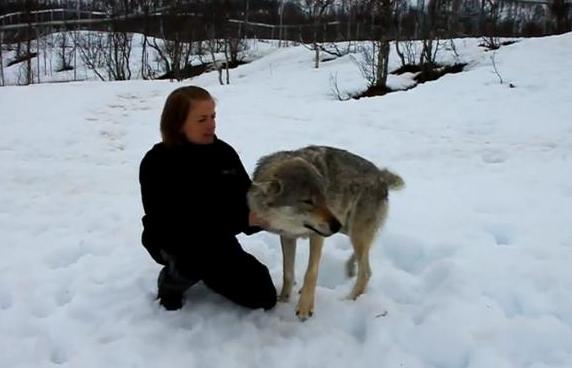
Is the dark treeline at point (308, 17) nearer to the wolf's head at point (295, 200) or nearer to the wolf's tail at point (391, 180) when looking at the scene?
the wolf's tail at point (391, 180)

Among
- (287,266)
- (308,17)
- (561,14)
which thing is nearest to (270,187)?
(287,266)

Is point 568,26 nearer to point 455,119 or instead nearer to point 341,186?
point 455,119

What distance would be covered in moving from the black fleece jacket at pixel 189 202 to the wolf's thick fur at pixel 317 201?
157mm

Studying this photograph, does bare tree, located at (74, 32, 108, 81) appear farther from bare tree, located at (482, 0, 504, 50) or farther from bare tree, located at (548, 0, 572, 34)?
bare tree, located at (548, 0, 572, 34)

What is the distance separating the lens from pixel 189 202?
2.80 m

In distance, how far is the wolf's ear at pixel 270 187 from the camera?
9.05 feet

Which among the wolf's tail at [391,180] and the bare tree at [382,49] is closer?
the wolf's tail at [391,180]

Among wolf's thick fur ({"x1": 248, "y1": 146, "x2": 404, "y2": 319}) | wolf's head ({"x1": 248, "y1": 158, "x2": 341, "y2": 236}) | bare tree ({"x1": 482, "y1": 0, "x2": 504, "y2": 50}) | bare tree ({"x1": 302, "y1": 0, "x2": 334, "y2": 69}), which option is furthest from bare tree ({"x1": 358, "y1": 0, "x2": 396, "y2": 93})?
wolf's head ({"x1": 248, "y1": 158, "x2": 341, "y2": 236})

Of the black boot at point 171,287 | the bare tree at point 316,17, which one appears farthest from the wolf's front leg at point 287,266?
the bare tree at point 316,17

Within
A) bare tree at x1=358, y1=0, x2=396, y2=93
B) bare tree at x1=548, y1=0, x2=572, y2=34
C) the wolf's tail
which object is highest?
bare tree at x1=548, y1=0, x2=572, y2=34

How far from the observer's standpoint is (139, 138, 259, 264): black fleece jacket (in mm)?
2801

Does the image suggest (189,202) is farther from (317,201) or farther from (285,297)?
(285,297)

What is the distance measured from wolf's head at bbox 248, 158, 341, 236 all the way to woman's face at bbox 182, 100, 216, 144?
0.41 metres

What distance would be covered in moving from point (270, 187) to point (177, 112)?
0.65 m
